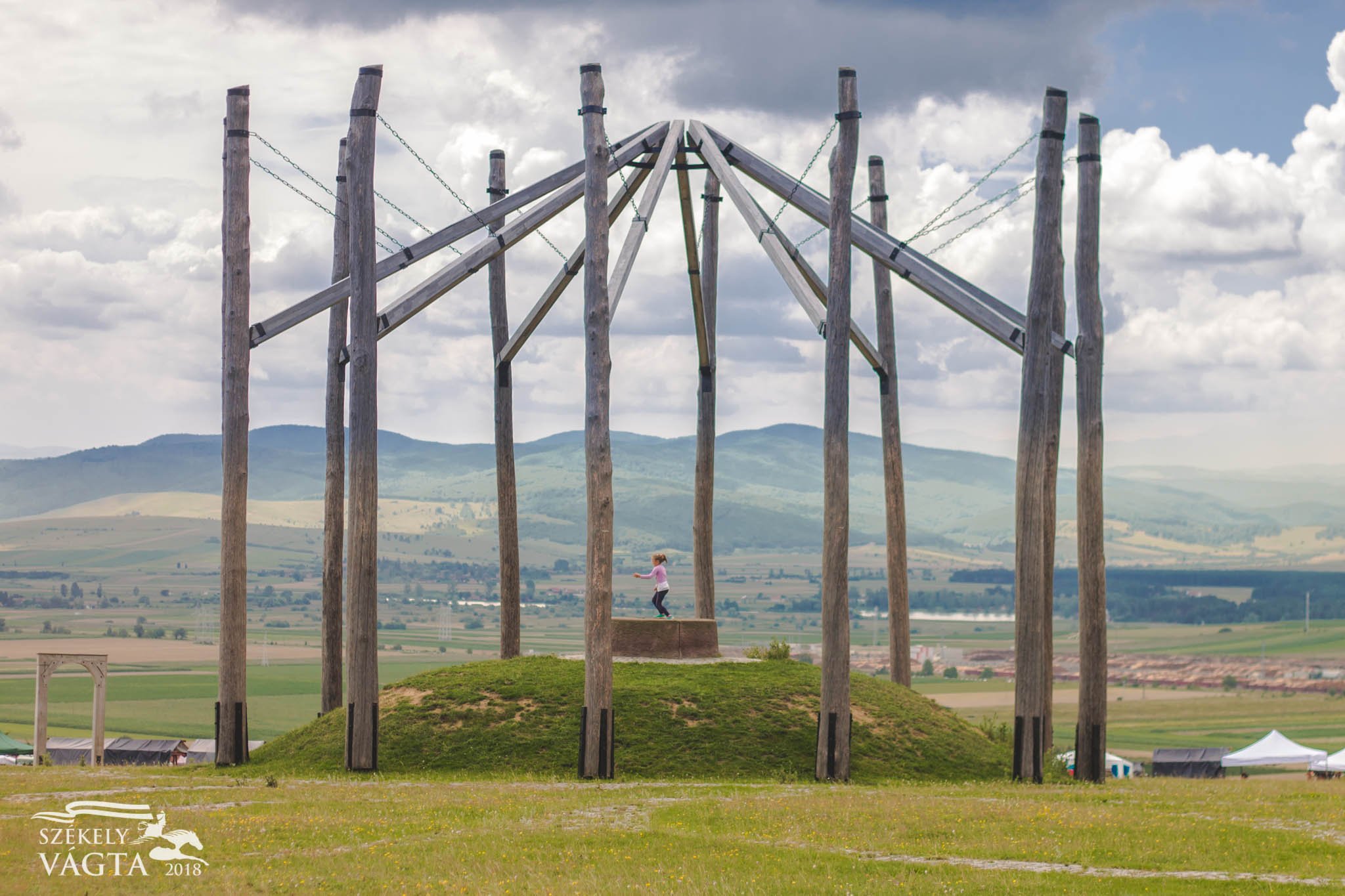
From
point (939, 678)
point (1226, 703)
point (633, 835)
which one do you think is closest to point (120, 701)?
point (939, 678)

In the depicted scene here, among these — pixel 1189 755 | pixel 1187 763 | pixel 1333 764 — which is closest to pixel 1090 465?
pixel 1333 764

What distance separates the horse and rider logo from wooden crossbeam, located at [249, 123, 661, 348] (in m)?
9.91

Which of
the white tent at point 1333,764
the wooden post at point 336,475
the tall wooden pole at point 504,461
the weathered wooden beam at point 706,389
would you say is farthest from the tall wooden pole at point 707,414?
the white tent at point 1333,764

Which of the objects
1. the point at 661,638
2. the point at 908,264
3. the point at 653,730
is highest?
the point at 908,264

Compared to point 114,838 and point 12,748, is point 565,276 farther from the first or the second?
point 12,748

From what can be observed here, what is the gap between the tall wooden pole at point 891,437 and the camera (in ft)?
101

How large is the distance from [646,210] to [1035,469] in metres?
9.34

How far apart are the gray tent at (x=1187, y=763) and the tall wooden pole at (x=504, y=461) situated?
36813 millimetres

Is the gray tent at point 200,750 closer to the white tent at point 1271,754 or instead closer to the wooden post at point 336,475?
the wooden post at point 336,475

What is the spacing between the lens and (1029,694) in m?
23.8

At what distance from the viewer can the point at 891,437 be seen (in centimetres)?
3120

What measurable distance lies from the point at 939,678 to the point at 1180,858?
177 m

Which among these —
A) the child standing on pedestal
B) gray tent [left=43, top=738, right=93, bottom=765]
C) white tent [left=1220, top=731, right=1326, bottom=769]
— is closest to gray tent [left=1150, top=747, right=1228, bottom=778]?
white tent [left=1220, top=731, right=1326, bottom=769]

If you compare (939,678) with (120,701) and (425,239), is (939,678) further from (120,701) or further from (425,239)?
(425,239)
